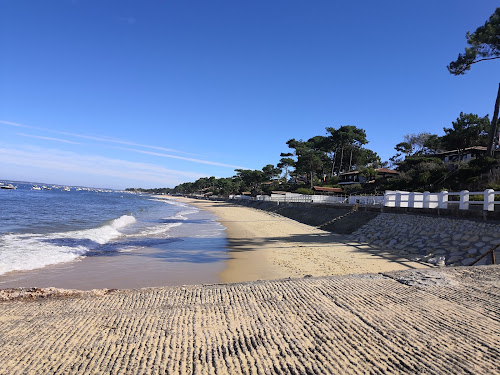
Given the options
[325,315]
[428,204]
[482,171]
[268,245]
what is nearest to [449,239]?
[428,204]

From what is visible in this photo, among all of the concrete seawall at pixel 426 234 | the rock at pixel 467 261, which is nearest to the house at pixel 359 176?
the concrete seawall at pixel 426 234

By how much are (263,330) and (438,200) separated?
13.4 meters

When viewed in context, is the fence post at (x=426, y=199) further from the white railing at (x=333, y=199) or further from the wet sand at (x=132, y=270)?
the wet sand at (x=132, y=270)

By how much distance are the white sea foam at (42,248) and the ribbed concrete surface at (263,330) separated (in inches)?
261

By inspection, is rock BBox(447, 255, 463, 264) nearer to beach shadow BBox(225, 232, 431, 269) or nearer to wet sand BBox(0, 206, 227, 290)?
beach shadow BBox(225, 232, 431, 269)

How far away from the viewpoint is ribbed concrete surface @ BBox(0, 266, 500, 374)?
103 inches

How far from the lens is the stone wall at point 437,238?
9.34m

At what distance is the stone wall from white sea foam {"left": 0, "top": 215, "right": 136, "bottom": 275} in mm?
13138

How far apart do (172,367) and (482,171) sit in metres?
32.8

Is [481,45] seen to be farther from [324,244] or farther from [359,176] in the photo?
[359,176]

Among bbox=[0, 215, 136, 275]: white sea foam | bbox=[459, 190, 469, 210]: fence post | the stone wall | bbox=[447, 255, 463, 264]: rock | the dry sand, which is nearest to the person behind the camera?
the dry sand

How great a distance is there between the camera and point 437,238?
36.7ft

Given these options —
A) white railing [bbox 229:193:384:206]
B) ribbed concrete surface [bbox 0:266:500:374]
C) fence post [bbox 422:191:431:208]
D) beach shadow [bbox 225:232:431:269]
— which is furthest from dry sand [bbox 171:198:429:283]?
white railing [bbox 229:193:384:206]

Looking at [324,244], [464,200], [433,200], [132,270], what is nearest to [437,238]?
[464,200]
